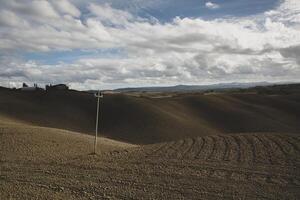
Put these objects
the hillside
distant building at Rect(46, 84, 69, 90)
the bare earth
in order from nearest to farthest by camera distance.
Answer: the bare earth
the hillside
distant building at Rect(46, 84, 69, 90)

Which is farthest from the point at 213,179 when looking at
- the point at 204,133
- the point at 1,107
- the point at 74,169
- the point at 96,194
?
the point at 1,107

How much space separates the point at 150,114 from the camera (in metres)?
43.8

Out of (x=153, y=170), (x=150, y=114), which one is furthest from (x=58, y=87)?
(x=153, y=170)

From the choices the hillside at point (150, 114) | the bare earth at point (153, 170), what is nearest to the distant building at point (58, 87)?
the hillside at point (150, 114)

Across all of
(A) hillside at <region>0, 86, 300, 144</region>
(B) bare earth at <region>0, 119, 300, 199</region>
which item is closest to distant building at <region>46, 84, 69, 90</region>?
(A) hillside at <region>0, 86, 300, 144</region>

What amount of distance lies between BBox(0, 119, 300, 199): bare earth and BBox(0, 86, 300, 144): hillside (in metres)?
15.5

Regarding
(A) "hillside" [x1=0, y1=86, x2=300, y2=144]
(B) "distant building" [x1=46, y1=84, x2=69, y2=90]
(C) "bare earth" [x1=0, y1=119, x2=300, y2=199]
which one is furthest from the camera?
(B) "distant building" [x1=46, y1=84, x2=69, y2=90]

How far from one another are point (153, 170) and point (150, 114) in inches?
1181

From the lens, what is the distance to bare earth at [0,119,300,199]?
11.3m

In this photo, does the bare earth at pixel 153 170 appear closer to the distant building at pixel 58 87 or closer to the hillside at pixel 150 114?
the hillside at pixel 150 114

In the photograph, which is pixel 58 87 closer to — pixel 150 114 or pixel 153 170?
pixel 150 114

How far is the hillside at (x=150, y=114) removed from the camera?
37.8m

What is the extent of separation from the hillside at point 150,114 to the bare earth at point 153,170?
1552cm

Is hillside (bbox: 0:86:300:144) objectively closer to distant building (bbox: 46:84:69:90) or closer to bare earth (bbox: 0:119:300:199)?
distant building (bbox: 46:84:69:90)
